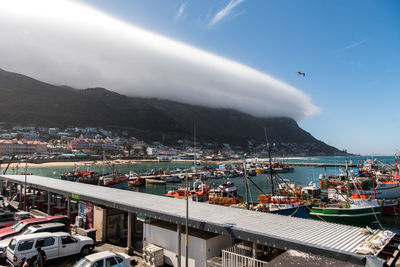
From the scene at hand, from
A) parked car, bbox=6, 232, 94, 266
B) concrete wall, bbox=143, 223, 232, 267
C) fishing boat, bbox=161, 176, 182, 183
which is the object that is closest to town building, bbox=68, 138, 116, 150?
fishing boat, bbox=161, 176, 182, 183

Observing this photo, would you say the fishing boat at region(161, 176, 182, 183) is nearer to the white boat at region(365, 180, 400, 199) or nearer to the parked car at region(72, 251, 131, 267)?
the white boat at region(365, 180, 400, 199)

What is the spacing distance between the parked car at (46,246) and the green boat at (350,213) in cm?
2685

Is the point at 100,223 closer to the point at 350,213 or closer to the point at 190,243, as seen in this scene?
the point at 190,243

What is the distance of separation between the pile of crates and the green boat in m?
24.4

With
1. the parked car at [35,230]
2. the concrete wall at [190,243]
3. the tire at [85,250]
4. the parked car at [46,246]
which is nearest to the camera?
the concrete wall at [190,243]

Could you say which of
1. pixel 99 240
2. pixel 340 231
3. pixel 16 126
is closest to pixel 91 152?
pixel 16 126

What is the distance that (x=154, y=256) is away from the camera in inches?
478

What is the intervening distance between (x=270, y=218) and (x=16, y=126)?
781 ft

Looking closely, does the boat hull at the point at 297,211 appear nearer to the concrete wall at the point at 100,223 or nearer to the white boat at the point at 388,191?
the concrete wall at the point at 100,223

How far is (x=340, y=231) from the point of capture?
958cm

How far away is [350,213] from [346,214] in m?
0.50

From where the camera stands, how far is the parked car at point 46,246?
11633 mm

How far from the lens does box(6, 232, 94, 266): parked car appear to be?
→ 1163cm

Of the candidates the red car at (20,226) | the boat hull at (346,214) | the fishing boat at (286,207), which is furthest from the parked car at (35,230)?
the boat hull at (346,214)
